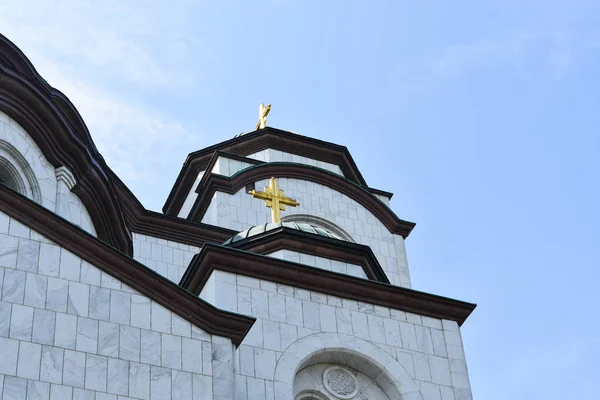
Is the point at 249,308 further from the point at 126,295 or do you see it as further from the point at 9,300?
the point at 9,300

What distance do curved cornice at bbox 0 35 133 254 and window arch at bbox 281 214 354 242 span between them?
5.47m

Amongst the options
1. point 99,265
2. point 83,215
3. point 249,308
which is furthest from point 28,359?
point 83,215

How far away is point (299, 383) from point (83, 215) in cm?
659

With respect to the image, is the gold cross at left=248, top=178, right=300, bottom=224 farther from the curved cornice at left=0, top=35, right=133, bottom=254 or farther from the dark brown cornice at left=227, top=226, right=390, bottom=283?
the curved cornice at left=0, top=35, right=133, bottom=254

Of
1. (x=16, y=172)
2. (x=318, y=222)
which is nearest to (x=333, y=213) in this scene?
(x=318, y=222)

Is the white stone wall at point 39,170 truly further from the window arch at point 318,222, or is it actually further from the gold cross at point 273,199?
the window arch at point 318,222

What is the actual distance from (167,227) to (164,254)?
0.65m

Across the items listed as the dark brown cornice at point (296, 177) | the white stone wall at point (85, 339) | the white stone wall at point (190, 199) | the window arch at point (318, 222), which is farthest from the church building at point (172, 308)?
the white stone wall at point (190, 199)

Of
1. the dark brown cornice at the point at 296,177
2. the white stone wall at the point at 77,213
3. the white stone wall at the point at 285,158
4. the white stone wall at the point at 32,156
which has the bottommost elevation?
the white stone wall at the point at 77,213

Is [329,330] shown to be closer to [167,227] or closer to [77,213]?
[77,213]

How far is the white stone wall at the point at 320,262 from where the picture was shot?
18672 mm

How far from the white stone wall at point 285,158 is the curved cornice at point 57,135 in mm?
7191

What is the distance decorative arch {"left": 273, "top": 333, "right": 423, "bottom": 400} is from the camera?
16797mm

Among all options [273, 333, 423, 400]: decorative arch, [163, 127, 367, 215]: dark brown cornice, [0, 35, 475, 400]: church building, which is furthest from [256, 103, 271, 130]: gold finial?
[273, 333, 423, 400]: decorative arch
